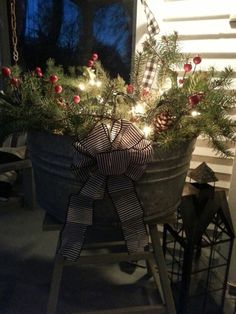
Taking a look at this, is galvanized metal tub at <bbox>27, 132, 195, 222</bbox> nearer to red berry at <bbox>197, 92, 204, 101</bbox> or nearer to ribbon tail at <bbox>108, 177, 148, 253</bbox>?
ribbon tail at <bbox>108, 177, 148, 253</bbox>

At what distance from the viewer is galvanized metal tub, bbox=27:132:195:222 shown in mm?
839

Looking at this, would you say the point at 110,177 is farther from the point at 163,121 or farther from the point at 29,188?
the point at 29,188

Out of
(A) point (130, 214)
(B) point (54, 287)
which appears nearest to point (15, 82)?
(A) point (130, 214)

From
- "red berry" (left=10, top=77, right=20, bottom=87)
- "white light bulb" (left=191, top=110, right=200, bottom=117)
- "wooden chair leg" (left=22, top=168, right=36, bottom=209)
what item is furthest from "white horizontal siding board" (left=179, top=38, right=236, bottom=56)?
"wooden chair leg" (left=22, top=168, right=36, bottom=209)

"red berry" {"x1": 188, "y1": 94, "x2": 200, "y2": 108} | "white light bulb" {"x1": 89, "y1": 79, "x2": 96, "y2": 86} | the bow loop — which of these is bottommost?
the bow loop

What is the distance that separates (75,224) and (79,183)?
115 mm

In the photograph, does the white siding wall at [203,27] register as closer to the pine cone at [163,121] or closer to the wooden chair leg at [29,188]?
the pine cone at [163,121]

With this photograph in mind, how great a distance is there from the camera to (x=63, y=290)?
1376 mm

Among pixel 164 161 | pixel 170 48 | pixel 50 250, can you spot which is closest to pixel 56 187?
pixel 164 161

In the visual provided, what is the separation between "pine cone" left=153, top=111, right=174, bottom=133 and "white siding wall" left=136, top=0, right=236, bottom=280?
1.71 ft

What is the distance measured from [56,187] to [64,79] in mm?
398

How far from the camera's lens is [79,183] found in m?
0.85

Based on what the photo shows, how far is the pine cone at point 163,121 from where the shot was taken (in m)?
0.85

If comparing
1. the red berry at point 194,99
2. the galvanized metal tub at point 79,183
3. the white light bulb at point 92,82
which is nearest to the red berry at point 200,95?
the red berry at point 194,99
